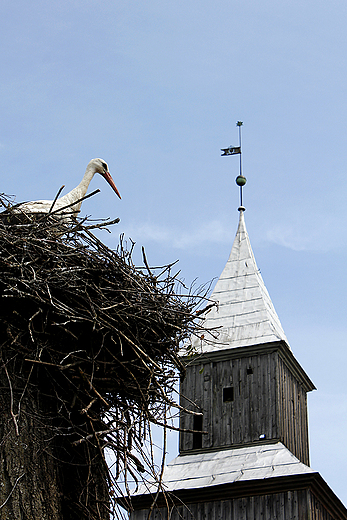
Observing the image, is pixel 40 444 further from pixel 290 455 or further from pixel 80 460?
pixel 290 455

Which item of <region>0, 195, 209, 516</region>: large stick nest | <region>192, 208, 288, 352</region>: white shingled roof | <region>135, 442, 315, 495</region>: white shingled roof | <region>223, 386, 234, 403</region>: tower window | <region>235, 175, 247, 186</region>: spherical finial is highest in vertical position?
<region>235, 175, 247, 186</region>: spherical finial

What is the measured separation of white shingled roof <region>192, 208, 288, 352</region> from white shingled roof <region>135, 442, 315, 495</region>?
224cm

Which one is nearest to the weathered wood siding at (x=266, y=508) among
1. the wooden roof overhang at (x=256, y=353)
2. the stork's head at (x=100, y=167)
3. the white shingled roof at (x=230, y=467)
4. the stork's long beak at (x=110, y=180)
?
the white shingled roof at (x=230, y=467)

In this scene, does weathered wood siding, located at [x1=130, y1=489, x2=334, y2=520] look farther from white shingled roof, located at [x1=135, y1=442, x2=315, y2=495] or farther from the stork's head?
the stork's head

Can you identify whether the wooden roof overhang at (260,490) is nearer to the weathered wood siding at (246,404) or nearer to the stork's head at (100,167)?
the weathered wood siding at (246,404)

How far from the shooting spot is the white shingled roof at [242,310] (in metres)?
18.0

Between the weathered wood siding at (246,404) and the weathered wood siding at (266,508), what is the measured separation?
1.62 meters

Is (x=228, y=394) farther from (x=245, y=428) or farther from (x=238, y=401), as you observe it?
(x=245, y=428)

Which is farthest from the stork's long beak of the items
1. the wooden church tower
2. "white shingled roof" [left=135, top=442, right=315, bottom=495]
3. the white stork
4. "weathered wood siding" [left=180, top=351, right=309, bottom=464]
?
"weathered wood siding" [left=180, top=351, right=309, bottom=464]

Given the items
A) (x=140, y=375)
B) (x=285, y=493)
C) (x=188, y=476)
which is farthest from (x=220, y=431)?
(x=140, y=375)

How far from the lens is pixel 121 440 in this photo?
6.45 m

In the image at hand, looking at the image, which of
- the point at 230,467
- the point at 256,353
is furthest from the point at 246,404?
the point at 230,467

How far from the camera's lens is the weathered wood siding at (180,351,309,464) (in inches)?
680

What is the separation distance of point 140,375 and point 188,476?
10.4 m
